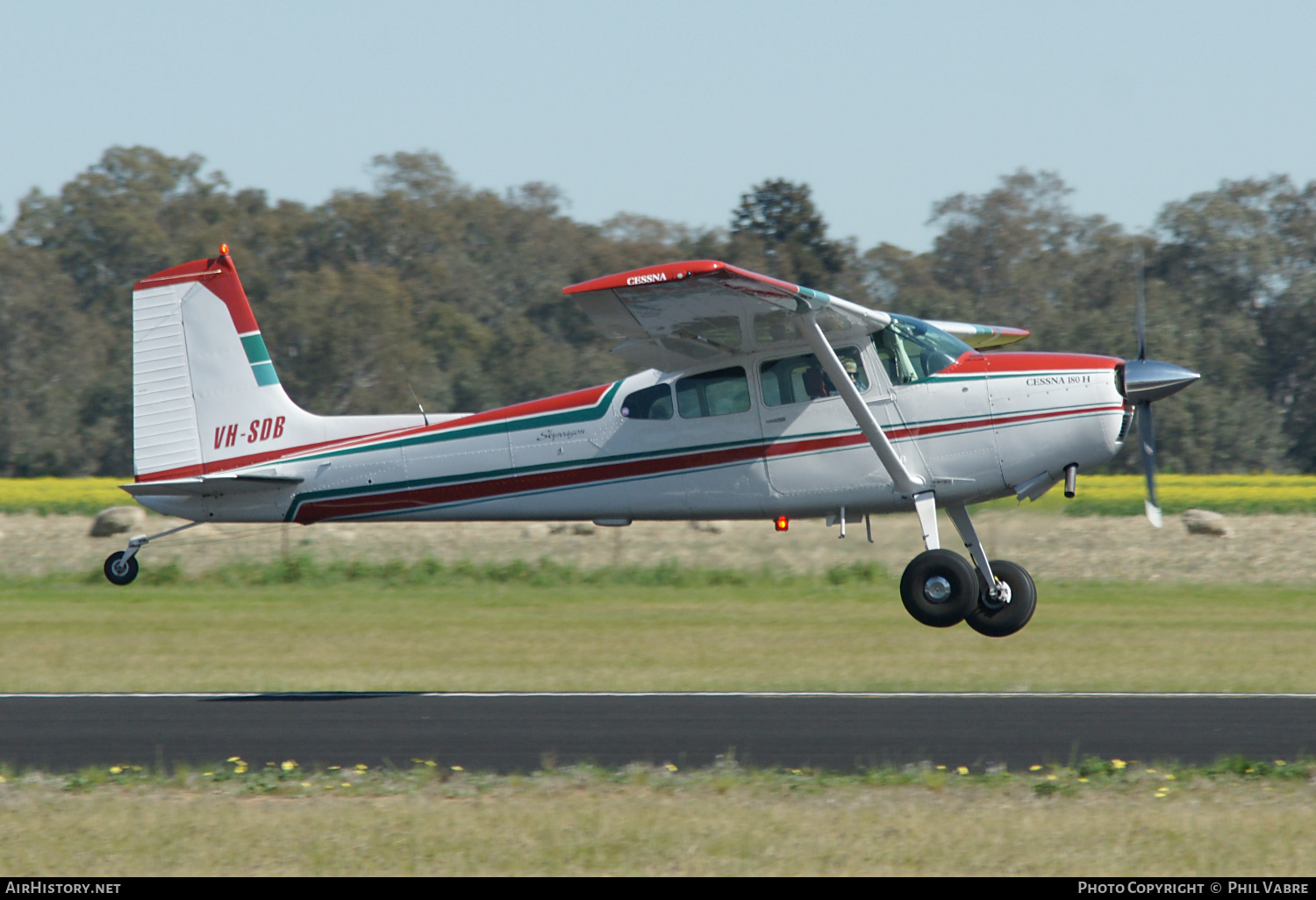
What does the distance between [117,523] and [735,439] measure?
79.4 feet

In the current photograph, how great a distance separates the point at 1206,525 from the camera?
31250 mm

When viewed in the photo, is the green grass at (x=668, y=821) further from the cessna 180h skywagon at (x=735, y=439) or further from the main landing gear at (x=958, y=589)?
the cessna 180h skywagon at (x=735, y=439)

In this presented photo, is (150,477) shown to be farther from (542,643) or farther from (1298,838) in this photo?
(1298,838)

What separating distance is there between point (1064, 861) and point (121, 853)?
212 inches

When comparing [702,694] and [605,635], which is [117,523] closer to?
[605,635]

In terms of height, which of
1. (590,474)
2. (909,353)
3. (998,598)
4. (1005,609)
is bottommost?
(1005,609)

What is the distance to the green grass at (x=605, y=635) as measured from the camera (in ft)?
57.2

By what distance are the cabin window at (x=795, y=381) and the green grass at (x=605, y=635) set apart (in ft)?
14.4

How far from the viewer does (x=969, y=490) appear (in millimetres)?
13422

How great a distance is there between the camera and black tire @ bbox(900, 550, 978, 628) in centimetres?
1335

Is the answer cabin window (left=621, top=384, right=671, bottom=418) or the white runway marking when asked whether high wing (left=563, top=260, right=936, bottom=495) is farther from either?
the white runway marking

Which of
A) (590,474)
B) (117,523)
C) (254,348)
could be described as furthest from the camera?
(117,523)

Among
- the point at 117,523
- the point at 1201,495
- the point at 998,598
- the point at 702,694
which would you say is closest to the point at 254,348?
the point at 702,694

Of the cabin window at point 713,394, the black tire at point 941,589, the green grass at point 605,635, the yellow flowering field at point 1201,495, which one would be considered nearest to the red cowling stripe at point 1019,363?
the black tire at point 941,589
